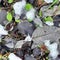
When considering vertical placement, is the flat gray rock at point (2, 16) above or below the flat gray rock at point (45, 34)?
above

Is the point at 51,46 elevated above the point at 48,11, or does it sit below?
below

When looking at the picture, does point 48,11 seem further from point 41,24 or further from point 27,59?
point 27,59

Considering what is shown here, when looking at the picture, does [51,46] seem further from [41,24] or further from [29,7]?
[29,7]

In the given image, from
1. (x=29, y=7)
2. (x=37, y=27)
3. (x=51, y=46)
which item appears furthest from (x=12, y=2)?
(x=51, y=46)

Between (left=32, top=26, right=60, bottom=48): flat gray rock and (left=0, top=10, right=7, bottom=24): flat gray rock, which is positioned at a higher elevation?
(left=0, top=10, right=7, bottom=24): flat gray rock

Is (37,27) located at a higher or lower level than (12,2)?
lower

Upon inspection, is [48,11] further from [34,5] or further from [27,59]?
[27,59]

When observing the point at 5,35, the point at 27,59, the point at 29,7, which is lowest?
the point at 27,59

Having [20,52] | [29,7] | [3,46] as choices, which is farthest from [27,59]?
[29,7]

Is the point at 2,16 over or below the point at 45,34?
over
